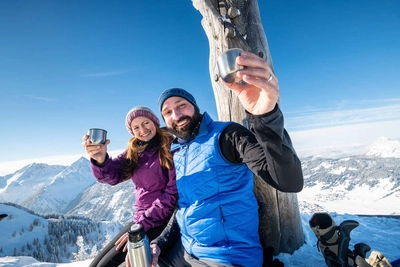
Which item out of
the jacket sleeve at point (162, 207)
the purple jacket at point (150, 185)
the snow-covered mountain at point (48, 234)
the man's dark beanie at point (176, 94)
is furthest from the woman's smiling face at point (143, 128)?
the snow-covered mountain at point (48, 234)

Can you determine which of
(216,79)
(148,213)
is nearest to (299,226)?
(148,213)

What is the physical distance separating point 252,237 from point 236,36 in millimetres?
2626

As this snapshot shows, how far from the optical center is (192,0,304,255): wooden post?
2.96 m

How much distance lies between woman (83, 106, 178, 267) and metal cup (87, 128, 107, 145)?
9 centimetres

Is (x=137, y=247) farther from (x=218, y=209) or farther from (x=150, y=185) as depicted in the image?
(x=150, y=185)

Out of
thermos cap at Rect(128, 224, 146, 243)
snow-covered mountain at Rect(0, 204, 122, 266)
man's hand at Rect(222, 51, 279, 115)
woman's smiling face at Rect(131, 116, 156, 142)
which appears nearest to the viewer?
man's hand at Rect(222, 51, 279, 115)

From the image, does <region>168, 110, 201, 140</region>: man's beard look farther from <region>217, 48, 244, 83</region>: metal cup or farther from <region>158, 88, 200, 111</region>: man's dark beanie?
<region>217, 48, 244, 83</region>: metal cup

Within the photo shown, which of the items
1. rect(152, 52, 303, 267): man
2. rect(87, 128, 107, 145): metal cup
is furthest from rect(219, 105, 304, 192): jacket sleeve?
rect(87, 128, 107, 145): metal cup

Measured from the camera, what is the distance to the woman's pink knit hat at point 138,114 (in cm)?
350

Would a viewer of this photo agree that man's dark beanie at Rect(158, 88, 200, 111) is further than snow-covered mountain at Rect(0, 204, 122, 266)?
No

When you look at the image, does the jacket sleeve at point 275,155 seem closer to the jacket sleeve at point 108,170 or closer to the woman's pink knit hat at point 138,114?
the woman's pink knit hat at point 138,114

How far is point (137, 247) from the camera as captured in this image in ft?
6.10

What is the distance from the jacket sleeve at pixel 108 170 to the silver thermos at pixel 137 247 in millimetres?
1656

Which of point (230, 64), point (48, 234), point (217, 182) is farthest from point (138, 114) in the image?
point (48, 234)
